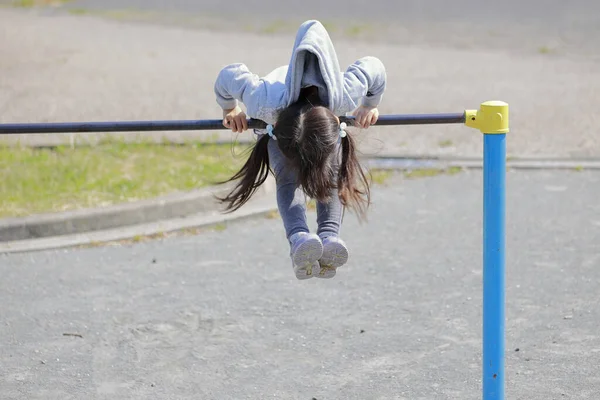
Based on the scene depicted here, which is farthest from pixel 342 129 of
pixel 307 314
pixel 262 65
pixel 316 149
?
pixel 262 65

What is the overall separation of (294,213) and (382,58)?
828 centimetres

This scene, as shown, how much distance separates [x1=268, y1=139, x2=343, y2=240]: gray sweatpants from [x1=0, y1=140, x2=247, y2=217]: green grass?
2.76 meters

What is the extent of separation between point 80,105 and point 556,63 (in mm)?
5280

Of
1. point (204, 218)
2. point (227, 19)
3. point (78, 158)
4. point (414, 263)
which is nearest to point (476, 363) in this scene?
point (414, 263)

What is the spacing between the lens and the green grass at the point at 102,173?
21.4ft

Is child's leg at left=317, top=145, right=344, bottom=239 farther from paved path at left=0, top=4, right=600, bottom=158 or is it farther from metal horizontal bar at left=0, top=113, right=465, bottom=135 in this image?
paved path at left=0, top=4, right=600, bottom=158

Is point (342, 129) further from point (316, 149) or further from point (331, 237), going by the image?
point (331, 237)

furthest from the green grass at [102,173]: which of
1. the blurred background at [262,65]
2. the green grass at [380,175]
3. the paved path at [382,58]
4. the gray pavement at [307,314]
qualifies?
the green grass at [380,175]

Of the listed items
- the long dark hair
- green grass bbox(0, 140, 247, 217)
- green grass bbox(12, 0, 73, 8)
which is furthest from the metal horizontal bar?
green grass bbox(12, 0, 73, 8)

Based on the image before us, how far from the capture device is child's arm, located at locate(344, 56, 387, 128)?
141 inches

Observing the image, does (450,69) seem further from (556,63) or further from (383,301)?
(383,301)

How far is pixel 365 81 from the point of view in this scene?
3.62m

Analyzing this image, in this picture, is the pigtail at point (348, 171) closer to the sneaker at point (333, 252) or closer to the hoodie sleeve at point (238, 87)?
the sneaker at point (333, 252)

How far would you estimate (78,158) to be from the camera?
7.36 m
